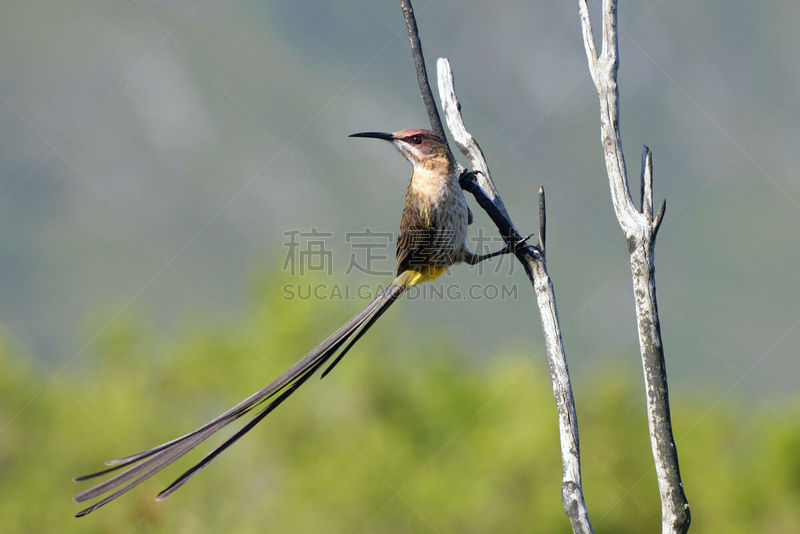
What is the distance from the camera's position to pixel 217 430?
10.1 ft

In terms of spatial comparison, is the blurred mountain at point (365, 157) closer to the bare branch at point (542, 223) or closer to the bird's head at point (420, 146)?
the bird's head at point (420, 146)

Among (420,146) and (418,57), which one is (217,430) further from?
(420,146)

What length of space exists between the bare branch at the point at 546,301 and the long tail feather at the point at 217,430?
751mm

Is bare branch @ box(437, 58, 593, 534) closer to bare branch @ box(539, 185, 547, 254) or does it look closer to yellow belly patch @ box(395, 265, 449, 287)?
bare branch @ box(539, 185, 547, 254)

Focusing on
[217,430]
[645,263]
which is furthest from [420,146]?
[217,430]

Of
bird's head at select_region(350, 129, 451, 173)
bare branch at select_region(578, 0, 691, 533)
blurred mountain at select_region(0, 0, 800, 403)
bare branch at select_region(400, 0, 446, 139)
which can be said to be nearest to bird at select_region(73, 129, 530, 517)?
bird's head at select_region(350, 129, 451, 173)

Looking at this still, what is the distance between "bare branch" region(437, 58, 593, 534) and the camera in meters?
3.04

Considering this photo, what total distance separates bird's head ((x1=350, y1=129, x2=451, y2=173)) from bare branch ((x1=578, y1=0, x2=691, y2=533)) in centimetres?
105

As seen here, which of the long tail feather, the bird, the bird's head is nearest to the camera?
the long tail feather

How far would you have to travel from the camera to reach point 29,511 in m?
15.5

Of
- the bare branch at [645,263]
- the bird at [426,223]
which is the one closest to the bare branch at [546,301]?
the bird at [426,223]

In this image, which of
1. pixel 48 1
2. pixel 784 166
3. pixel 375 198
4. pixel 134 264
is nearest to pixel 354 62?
pixel 375 198

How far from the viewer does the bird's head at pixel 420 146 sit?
422 cm

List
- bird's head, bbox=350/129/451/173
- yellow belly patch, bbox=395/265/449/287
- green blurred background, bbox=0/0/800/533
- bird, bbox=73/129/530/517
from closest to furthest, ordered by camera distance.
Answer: bird, bbox=73/129/530/517, bird's head, bbox=350/129/451/173, yellow belly patch, bbox=395/265/449/287, green blurred background, bbox=0/0/800/533
